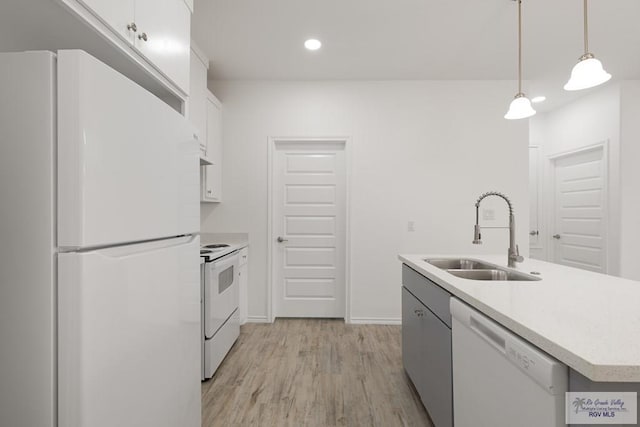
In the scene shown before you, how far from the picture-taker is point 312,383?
7.23 feet

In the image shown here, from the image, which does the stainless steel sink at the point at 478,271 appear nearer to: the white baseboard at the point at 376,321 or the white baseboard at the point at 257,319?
the white baseboard at the point at 376,321

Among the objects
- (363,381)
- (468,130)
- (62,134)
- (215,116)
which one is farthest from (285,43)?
(363,381)

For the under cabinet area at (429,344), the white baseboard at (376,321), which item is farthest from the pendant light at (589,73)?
the white baseboard at (376,321)

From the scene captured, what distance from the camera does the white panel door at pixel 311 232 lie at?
3.54 meters

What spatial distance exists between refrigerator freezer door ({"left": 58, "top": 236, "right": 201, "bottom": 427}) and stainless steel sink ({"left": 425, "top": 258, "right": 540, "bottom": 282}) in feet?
4.62

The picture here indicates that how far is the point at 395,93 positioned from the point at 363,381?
2.87 meters

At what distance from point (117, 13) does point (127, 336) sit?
41.5 inches

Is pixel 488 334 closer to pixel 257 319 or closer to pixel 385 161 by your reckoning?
pixel 385 161

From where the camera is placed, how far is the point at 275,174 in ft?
11.5

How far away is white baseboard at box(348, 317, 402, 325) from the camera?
3.41 metres

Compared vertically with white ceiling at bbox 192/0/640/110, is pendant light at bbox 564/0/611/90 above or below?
below

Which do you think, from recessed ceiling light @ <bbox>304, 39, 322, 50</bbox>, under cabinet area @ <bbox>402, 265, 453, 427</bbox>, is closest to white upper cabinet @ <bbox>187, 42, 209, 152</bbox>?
recessed ceiling light @ <bbox>304, 39, 322, 50</bbox>

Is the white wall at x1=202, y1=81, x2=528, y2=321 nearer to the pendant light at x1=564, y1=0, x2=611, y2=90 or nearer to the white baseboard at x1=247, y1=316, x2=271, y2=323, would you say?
the white baseboard at x1=247, y1=316, x2=271, y2=323

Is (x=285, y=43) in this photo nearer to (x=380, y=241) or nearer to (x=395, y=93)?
(x=395, y=93)
